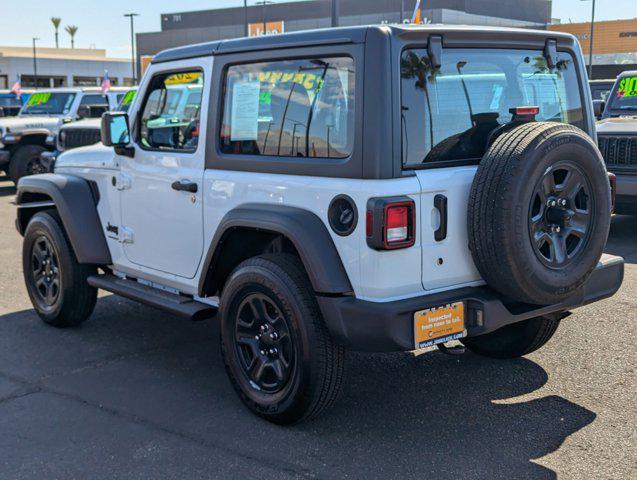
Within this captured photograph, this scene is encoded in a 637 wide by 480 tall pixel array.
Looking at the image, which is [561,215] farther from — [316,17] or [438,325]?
[316,17]

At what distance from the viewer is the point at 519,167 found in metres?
3.45

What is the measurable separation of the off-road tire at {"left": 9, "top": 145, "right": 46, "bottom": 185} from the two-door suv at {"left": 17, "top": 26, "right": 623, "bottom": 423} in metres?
11.0

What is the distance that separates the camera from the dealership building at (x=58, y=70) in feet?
217

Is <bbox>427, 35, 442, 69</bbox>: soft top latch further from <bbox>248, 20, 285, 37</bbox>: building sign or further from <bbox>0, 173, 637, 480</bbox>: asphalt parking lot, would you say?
<bbox>248, 20, 285, 37</bbox>: building sign

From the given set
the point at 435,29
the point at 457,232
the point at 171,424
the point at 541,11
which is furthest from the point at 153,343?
the point at 541,11

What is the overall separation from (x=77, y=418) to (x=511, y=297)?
2355 mm

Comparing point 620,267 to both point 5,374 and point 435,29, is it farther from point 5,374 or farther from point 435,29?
point 5,374

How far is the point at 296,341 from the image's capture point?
12.3ft

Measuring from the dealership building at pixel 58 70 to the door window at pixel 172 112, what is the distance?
204ft

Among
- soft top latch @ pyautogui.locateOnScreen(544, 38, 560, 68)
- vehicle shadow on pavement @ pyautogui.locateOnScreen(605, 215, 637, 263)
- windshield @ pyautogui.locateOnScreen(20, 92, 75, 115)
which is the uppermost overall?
soft top latch @ pyautogui.locateOnScreen(544, 38, 560, 68)

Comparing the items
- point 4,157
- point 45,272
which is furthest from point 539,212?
point 4,157

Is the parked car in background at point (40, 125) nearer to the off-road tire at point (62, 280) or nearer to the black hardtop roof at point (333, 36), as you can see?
the off-road tire at point (62, 280)

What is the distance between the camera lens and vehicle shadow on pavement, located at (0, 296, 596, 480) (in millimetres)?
3607

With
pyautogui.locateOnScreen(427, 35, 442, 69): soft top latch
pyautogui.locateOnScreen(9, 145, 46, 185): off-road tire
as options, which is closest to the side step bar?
pyautogui.locateOnScreen(427, 35, 442, 69): soft top latch
